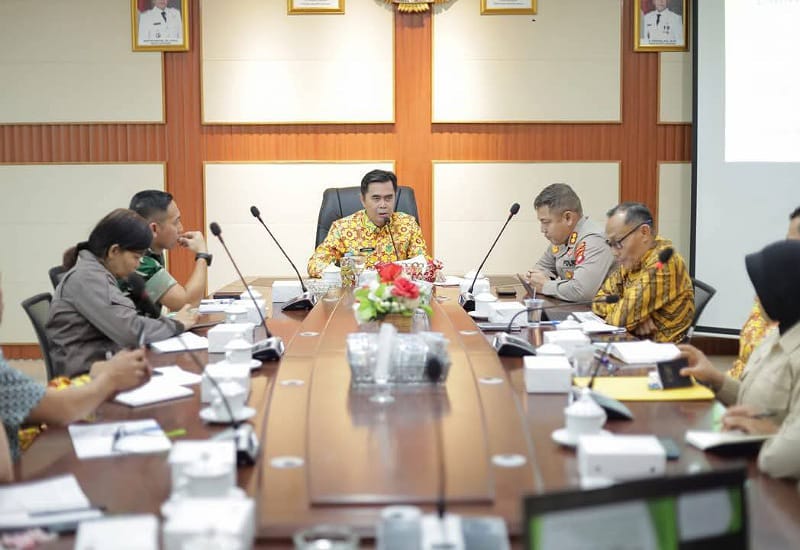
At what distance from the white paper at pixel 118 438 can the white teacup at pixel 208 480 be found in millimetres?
357

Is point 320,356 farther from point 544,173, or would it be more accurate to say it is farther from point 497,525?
→ point 544,173

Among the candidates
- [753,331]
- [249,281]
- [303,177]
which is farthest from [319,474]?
[303,177]

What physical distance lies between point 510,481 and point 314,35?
180 inches

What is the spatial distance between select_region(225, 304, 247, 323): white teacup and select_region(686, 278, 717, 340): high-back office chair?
1.66 meters

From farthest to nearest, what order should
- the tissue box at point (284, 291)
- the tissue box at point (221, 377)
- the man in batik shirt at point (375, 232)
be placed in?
the man in batik shirt at point (375, 232)
the tissue box at point (284, 291)
the tissue box at point (221, 377)

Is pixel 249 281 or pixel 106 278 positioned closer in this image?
pixel 106 278

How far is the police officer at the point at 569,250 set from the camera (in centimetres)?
389

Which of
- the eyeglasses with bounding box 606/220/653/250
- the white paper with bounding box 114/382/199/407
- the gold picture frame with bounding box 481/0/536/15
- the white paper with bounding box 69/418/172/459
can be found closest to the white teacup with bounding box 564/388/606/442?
the white paper with bounding box 69/418/172/459

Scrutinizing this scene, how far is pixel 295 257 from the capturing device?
5812 mm

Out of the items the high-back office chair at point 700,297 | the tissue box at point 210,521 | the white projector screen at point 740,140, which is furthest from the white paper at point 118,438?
the white projector screen at point 740,140

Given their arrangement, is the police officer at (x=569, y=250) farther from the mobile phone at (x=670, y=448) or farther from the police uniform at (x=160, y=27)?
the police uniform at (x=160, y=27)

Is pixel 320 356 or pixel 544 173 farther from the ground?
pixel 544 173

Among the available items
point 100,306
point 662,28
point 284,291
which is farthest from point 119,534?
point 662,28

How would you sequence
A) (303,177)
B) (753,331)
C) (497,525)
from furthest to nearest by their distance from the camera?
(303,177) → (753,331) → (497,525)
